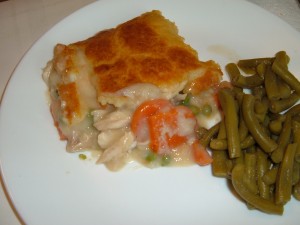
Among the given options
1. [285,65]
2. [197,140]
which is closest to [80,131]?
[197,140]

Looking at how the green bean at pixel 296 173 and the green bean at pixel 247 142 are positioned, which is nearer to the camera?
the green bean at pixel 296 173

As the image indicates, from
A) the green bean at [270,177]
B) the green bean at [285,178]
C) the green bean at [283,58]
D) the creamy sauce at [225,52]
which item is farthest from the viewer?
the creamy sauce at [225,52]

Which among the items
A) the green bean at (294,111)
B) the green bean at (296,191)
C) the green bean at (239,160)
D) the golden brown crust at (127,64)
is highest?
the golden brown crust at (127,64)

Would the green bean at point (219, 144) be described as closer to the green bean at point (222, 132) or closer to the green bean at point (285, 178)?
the green bean at point (222, 132)

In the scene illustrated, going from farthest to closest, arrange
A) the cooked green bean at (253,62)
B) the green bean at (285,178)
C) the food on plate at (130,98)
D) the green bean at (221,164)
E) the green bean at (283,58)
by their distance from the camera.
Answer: the cooked green bean at (253,62) < the green bean at (283,58) < the food on plate at (130,98) < the green bean at (221,164) < the green bean at (285,178)

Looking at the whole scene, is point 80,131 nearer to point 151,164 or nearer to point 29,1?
point 151,164

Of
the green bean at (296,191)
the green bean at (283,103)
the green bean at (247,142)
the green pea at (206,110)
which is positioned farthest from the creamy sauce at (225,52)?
the green bean at (296,191)

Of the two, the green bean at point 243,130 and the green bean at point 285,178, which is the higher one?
the green bean at point 243,130
